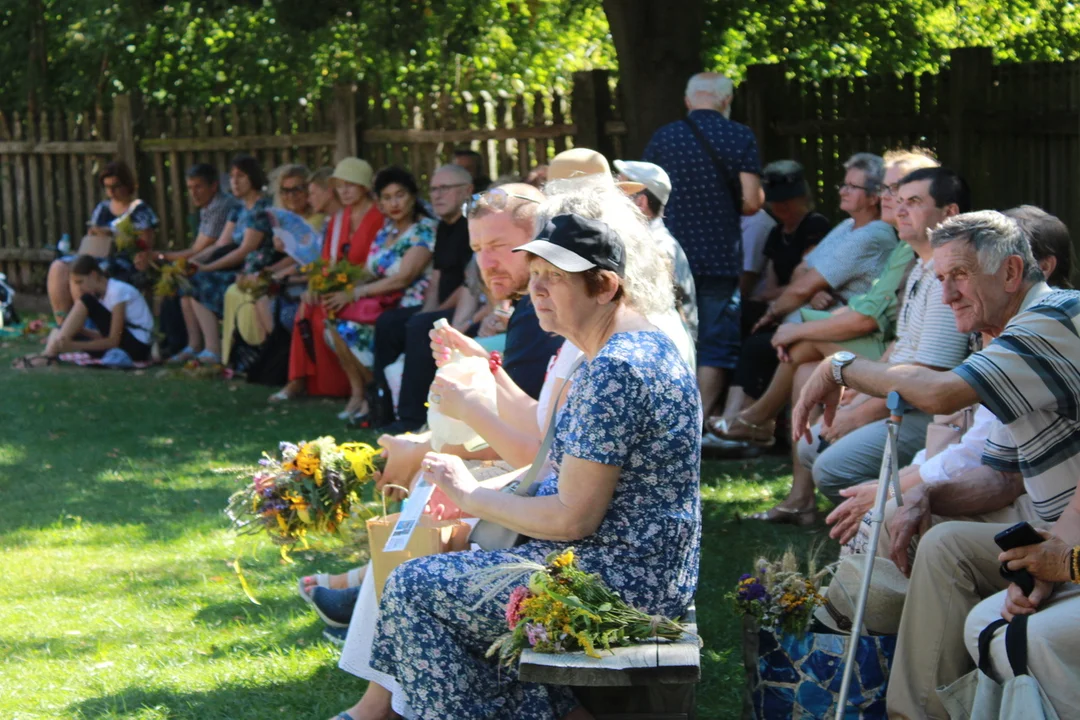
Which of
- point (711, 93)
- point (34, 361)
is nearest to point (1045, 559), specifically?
point (711, 93)

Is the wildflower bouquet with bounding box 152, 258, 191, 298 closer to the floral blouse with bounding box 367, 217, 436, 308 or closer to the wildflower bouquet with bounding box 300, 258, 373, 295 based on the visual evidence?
the wildflower bouquet with bounding box 300, 258, 373, 295

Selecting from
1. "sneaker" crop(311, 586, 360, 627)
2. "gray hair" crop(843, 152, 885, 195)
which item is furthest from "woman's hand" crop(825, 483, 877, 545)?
"gray hair" crop(843, 152, 885, 195)

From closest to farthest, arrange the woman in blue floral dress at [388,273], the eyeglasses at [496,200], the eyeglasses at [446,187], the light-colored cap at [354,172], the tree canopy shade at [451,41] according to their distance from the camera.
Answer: the eyeglasses at [496,200]
the eyeglasses at [446,187]
the woman in blue floral dress at [388,273]
the light-colored cap at [354,172]
the tree canopy shade at [451,41]

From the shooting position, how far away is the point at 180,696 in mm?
4441

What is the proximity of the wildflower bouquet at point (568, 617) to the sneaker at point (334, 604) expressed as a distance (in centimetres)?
161

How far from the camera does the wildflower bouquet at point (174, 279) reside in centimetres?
1146

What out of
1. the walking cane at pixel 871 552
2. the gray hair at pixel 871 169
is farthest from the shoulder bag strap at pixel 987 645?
the gray hair at pixel 871 169

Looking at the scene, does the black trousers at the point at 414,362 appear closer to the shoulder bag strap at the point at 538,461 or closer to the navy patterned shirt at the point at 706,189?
the navy patterned shirt at the point at 706,189

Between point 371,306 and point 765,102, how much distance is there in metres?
3.31

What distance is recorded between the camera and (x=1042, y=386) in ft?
11.4

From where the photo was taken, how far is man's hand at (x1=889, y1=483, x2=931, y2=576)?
3908 millimetres

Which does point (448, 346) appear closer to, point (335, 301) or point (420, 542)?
point (420, 542)

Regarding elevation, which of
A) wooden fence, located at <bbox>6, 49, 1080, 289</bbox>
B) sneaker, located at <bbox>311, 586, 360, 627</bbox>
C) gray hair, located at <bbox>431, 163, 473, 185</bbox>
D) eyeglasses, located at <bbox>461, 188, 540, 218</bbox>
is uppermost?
wooden fence, located at <bbox>6, 49, 1080, 289</bbox>

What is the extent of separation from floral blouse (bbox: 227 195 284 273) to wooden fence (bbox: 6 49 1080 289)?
34.6 inches
